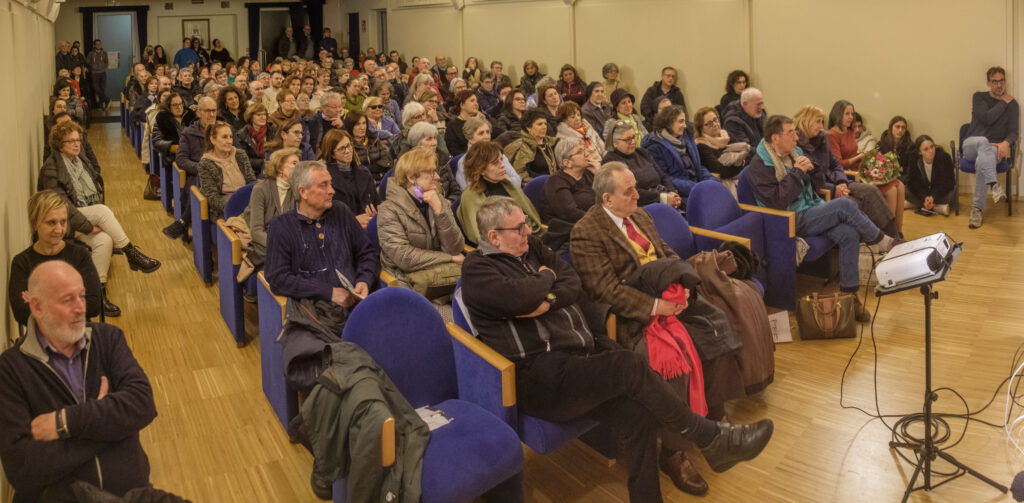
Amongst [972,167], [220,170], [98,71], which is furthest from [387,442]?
[98,71]

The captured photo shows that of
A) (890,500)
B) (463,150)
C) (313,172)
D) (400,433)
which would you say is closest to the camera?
(400,433)

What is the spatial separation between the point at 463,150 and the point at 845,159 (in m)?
3.36

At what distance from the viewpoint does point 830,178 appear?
20.8ft

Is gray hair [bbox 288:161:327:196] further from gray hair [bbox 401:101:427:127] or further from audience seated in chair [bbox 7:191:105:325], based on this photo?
gray hair [bbox 401:101:427:127]

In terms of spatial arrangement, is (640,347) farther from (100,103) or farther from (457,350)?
(100,103)

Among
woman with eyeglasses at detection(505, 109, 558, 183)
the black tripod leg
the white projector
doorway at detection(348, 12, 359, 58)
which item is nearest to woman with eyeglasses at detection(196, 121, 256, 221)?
woman with eyeglasses at detection(505, 109, 558, 183)

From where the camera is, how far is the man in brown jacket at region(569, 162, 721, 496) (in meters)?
3.69

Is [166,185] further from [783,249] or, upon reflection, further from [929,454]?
[929,454]

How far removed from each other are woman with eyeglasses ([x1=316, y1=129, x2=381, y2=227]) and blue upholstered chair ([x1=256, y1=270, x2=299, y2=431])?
1174 mm

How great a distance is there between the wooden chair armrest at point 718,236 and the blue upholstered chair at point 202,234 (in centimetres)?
319

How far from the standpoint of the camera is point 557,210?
5023 mm

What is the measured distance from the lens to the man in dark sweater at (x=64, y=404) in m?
2.40

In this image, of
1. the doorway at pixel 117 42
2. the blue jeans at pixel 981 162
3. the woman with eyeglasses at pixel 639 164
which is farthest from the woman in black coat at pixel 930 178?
the doorway at pixel 117 42

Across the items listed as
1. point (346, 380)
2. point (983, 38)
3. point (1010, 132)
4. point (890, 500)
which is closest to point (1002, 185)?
point (1010, 132)
